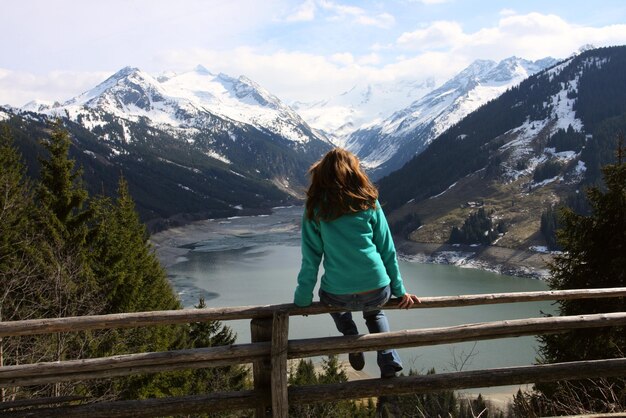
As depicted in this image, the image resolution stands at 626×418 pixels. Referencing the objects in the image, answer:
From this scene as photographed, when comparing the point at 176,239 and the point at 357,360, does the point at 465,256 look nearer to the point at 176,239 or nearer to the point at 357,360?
the point at 176,239

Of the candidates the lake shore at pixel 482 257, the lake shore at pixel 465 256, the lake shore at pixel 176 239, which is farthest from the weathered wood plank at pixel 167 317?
the lake shore at pixel 176 239

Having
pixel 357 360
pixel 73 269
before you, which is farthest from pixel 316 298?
pixel 357 360

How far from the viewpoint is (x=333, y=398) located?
16.8 ft

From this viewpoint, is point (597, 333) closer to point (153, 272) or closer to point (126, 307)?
point (126, 307)

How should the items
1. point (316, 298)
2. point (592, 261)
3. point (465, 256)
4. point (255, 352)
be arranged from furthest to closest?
point (465, 256) → point (316, 298) → point (592, 261) → point (255, 352)

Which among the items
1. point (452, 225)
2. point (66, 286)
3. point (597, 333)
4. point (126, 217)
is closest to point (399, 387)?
point (597, 333)

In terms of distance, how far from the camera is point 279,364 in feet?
16.0

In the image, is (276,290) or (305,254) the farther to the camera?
(276,290)

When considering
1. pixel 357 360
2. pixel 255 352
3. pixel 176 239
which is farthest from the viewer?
pixel 176 239

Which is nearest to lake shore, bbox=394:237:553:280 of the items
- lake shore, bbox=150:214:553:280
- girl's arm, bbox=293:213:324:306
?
lake shore, bbox=150:214:553:280

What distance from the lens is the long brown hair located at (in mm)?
4969

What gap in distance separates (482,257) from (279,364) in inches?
5021

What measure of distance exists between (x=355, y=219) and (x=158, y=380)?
22510 mm

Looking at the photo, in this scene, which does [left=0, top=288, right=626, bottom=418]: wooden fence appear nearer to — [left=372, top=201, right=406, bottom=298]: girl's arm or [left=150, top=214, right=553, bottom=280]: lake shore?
[left=372, top=201, right=406, bottom=298]: girl's arm
